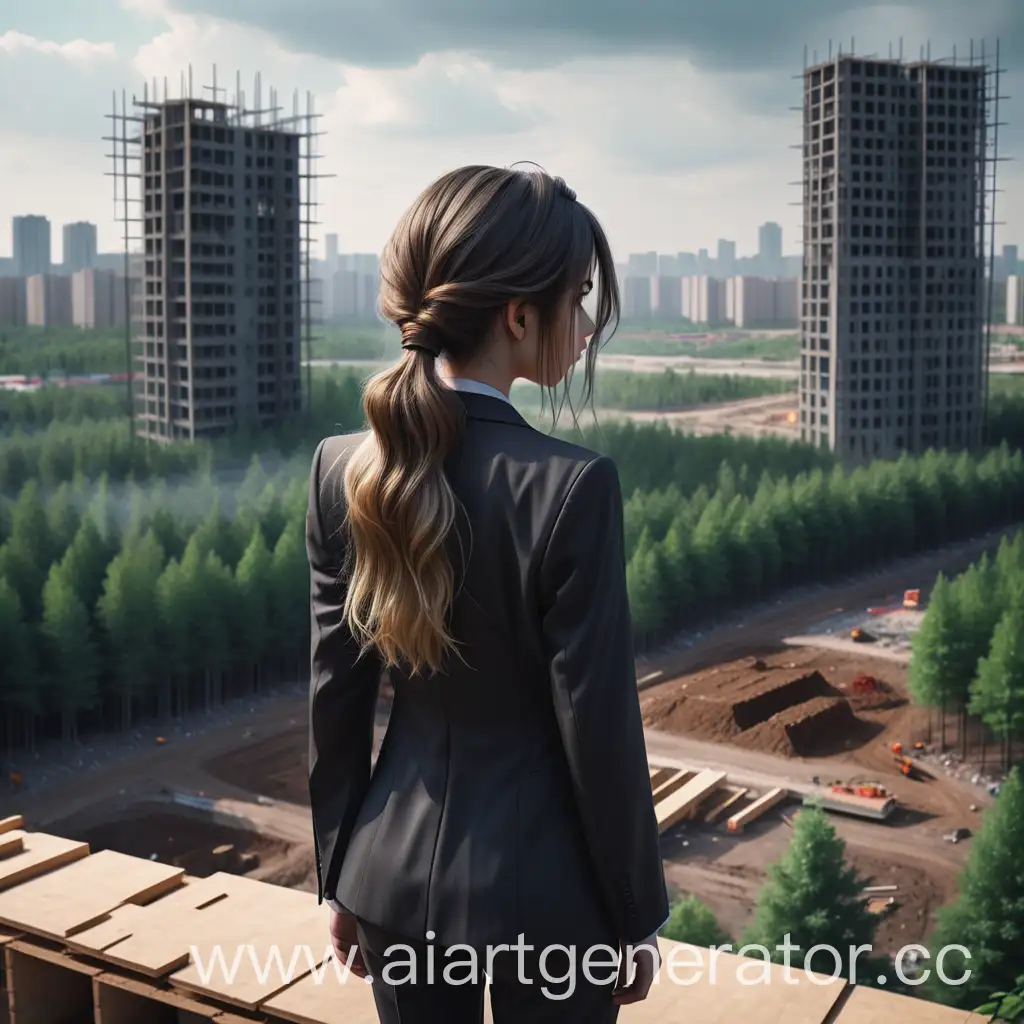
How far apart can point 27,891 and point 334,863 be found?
1.07m

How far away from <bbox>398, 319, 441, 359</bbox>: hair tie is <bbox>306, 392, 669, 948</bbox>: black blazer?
3 centimetres

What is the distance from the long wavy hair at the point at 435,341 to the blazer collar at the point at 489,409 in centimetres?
2

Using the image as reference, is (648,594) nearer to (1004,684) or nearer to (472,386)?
(1004,684)

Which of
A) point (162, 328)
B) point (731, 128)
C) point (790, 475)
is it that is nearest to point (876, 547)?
point (790, 475)

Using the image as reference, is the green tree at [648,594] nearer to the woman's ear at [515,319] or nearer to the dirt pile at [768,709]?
the dirt pile at [768,709]

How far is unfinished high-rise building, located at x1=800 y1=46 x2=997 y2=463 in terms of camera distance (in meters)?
6.45

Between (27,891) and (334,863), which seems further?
(27,891)

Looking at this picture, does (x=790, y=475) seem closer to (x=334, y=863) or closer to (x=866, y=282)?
(x=866, y=282)

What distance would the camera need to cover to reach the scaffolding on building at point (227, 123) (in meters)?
7.60

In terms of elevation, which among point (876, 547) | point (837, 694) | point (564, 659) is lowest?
point (837, 694)

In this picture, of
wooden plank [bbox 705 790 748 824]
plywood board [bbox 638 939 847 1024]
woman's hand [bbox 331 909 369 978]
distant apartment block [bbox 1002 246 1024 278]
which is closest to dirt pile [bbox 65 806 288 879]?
wooden plank [bbox 705 790 748 824]

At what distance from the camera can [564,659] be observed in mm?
756

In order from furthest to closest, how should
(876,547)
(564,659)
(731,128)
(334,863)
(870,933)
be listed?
(731,128)
(876,547)
(870,933)
(334,863)
(564,659)

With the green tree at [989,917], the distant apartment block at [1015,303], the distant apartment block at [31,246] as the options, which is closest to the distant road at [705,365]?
the distant apartment block at [1015,303]
